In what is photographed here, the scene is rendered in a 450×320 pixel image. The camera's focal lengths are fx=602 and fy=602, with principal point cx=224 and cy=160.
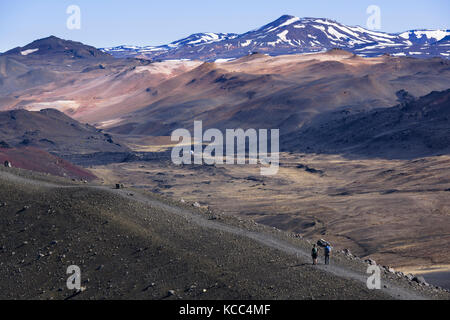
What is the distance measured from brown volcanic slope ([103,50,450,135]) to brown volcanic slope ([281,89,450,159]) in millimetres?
9035

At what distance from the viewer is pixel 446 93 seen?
80562mm

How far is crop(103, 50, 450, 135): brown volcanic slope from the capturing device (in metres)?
105

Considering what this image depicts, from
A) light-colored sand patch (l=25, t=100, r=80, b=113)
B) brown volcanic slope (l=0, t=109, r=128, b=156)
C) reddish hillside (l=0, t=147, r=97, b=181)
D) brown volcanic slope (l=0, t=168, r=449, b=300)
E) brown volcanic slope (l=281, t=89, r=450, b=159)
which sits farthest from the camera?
light-colored sand patch (l=25, t=100, r=80, b=113)

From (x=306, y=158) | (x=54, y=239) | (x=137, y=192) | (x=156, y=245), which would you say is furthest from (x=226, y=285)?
(x=306, y=158)

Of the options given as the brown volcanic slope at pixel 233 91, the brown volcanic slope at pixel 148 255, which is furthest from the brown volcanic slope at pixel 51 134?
the brown volcanic slope at pixel 148 255

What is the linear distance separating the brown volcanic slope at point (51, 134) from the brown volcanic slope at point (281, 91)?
2006 centimetres

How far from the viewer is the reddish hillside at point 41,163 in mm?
50469

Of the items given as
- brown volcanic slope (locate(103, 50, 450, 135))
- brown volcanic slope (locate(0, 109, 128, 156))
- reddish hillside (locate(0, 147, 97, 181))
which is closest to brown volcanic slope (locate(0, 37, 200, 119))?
brown volcanic slope (locate(103, 50, 450, 135))

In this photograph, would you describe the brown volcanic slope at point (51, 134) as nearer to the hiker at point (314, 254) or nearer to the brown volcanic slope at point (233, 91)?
the brown volcanic slope at point (233, 91)

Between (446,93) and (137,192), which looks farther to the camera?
(446,93)

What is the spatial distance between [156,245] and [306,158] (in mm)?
55693

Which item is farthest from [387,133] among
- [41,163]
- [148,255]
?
[148,255]

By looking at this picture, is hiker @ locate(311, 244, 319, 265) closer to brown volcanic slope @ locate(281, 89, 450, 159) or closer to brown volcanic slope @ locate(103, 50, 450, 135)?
brown volcanic slope @ locate(281, 89, 450, 159)

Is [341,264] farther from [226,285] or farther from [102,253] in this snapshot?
[102,253]
